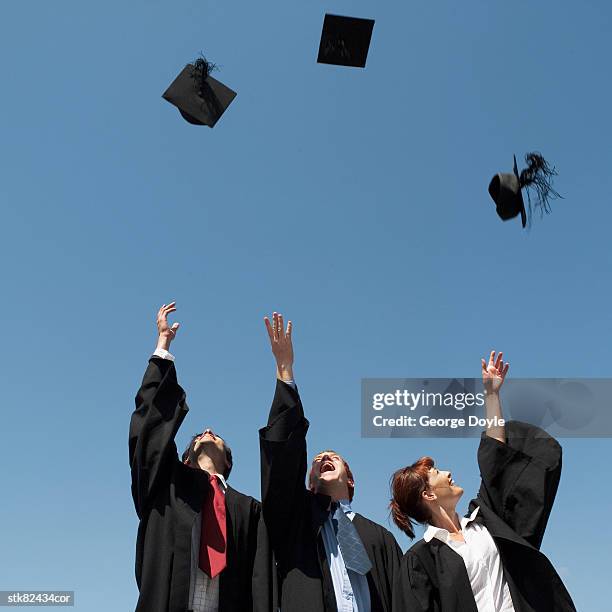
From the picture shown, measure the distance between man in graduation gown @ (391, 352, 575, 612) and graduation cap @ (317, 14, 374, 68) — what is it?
2838 millimetres

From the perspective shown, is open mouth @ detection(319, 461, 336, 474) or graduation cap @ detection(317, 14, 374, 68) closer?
open mouth @ detection(319, 461, 336, 474)

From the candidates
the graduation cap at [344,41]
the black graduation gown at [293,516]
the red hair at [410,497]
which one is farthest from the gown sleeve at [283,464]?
the graduation cap at [344,41]

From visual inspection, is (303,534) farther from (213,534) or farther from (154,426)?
(154,426)

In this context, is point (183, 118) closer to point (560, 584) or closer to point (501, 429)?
point (501, 429)

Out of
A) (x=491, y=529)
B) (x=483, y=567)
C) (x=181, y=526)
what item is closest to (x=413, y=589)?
(x=483, y=567)

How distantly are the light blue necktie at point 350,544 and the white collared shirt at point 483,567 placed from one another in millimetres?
377

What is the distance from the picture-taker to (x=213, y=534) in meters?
3.97

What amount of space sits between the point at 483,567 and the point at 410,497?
0.54 meters

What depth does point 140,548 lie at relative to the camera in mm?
3973

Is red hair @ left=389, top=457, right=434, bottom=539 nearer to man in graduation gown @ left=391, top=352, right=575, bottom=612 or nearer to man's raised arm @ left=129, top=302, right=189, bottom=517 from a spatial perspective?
man in graduation gown @ left=391, top=352, right=575, bottom=612

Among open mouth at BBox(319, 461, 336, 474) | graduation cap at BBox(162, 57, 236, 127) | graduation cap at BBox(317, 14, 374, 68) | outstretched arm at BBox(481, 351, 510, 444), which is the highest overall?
graduation cap at BBox(317, 14, 374, 68)

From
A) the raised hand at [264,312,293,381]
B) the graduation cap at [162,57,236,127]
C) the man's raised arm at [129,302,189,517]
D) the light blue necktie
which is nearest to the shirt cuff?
the man's raised arm at [129,302,189,517]

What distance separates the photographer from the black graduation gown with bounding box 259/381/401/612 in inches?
150

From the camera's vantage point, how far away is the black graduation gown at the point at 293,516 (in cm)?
382
